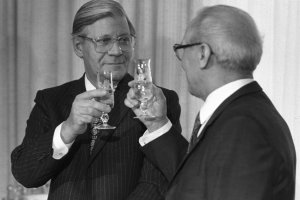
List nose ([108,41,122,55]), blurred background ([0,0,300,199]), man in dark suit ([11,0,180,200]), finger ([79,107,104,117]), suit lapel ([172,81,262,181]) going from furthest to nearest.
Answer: blurred background ([0,0,300,199])
nose ([108,41,122,55])
man in dark suit ([11,0,180,200])
finger ([79,107,104,117])
suit lapel ([172,81,262,181])

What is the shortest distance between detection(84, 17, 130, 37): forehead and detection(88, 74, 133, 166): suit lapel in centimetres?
23

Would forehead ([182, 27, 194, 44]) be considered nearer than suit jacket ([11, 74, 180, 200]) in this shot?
Yes

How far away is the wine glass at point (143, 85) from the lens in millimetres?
2180

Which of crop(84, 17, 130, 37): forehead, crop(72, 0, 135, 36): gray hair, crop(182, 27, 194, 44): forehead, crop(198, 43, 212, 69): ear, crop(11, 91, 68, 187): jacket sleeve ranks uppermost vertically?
crop(72, 0, 135, 36): gray hair

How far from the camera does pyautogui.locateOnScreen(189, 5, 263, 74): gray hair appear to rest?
1810 mm

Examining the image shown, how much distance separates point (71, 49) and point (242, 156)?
6.64ft

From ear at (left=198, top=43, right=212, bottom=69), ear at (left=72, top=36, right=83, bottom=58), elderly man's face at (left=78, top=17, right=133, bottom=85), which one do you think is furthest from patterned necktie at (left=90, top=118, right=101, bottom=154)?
ear at (left=198, top=43, right=212, bottom=69)

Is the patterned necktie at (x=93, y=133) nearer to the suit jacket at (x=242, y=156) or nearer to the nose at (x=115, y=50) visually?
the nose at (x=115, y=50)

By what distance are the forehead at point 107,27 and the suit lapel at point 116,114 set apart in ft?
0.74

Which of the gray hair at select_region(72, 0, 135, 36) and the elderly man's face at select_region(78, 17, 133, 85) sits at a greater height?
the gray hair at select_region(72, 0, 135, 36)

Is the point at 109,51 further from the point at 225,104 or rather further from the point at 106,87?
the point at 225,104

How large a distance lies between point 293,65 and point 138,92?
194 cm

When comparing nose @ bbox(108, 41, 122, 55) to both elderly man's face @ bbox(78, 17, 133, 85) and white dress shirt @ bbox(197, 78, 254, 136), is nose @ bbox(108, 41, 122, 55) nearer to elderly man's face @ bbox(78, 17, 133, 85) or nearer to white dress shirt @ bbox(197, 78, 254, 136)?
elderly man's face @ bbox(78, 17, 133, 85)

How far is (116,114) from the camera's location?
2.34 m
